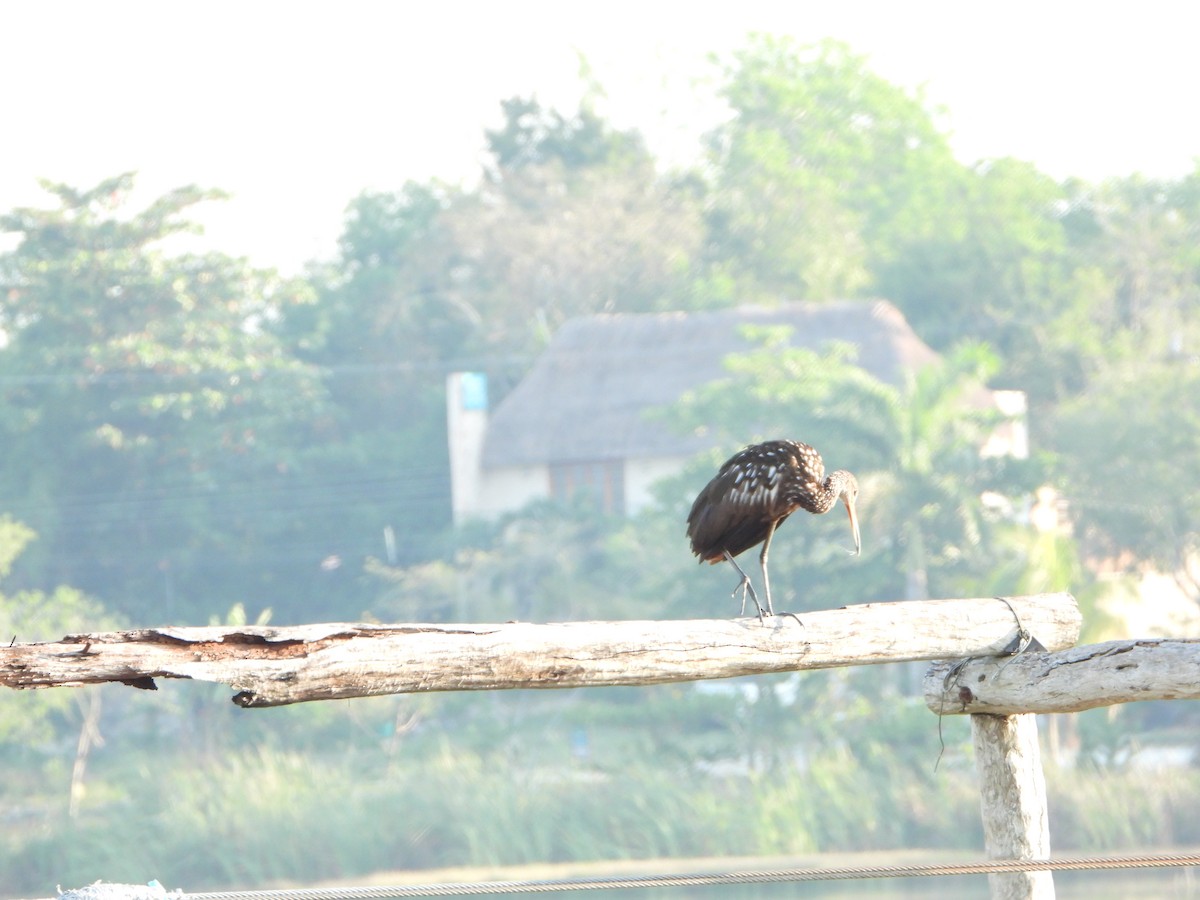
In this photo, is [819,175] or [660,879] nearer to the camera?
[660,879]

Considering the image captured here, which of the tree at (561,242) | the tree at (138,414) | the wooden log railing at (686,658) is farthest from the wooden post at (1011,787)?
the tree at (561,242)


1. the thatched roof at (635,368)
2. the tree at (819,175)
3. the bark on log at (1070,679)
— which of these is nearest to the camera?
the bark on log at (1070,679)

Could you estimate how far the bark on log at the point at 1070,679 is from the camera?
3336 mm

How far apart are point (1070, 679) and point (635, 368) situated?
80.1ft

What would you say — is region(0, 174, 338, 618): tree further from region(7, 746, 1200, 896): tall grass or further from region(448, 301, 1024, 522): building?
region(7, 746, 1200, 896): tall grass

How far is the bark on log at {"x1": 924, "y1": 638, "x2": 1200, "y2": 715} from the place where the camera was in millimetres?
3336

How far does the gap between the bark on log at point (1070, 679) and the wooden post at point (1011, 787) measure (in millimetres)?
86

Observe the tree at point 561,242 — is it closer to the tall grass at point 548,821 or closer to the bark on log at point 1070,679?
the tall grass at point 548,821

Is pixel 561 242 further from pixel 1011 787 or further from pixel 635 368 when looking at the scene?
pixel 1011 787

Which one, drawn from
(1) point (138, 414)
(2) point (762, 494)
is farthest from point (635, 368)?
(2) point (762, 494)

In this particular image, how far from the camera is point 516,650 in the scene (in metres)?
3.22

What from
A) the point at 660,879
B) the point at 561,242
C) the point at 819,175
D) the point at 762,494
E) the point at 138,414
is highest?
the point at 819,175

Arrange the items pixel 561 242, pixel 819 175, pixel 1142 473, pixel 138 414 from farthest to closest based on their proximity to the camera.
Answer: pixel 819 175, pixel 561 242, pixel 138 414, pixel 1142 473

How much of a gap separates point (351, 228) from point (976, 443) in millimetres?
13940
